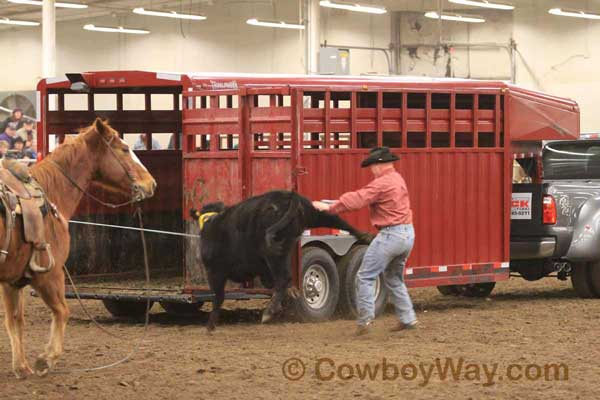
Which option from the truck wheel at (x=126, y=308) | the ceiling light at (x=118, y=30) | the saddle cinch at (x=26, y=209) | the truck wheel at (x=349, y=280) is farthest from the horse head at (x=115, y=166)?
the ceiling light at (x=118, y=30)

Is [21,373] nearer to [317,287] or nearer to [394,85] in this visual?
[317,287]

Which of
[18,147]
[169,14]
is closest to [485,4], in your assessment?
[169,14]

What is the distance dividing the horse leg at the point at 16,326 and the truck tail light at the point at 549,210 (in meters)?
7.05

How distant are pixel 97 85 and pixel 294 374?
200 inches

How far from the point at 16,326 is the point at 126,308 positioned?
436 centimetres

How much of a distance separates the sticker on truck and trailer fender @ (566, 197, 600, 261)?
1.92ft

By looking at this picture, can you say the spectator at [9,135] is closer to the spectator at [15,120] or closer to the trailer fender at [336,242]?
the spectator at [15,120]

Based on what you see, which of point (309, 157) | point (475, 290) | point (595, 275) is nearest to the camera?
point (309, 157)

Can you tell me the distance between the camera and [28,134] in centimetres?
2594

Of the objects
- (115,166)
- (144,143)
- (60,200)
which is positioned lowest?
(60,200)

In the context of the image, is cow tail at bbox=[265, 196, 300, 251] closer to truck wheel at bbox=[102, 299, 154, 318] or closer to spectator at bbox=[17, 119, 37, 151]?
truck wheel at bbox=[102, 299, 154, 318]

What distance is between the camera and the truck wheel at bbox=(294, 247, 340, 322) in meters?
11.8

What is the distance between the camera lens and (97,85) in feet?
41.4

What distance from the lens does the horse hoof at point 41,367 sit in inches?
344
